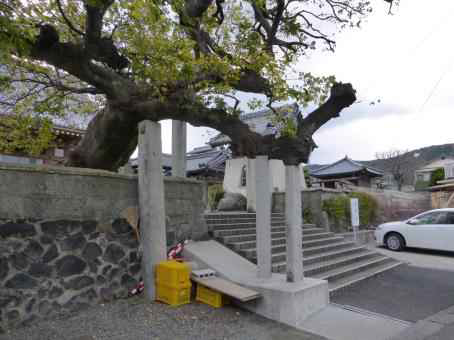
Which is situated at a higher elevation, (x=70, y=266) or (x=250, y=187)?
(x=250, y=187)

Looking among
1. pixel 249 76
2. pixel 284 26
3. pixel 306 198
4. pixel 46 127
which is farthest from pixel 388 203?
pixel 46 127

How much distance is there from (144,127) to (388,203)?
42.0 feet

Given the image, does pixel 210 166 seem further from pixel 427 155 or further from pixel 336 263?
pixel 427 155

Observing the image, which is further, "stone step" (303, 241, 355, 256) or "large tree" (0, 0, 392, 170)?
"stone step" (303, 241, 355, 256)

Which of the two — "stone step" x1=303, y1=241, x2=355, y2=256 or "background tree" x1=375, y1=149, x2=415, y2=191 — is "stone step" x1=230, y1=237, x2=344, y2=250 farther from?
"background tree" x1=375, y1=149, x2=415, y2=191

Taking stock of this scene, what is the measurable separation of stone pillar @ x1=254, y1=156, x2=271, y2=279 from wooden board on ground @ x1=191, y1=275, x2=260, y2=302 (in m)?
0.49

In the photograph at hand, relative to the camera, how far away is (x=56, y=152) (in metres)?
11.1

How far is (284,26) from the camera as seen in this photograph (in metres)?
6.76

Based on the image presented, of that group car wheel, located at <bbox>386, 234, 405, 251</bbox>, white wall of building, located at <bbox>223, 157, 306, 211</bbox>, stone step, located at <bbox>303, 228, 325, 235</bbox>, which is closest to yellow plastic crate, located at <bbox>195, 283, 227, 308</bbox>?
stone step, located at <bbox>303, 228, 325, 235</bbox>

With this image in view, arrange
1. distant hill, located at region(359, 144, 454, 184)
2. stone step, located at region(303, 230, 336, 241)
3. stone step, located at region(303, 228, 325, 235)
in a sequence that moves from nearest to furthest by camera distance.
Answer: stone step, located at region(303, 230, 336, 241) < stone step, located at region(303, 228, 325, 235) < distant hill, located at region(359, 144, 454, 184)

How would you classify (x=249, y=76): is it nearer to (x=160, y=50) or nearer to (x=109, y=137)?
(x=160, y=50)

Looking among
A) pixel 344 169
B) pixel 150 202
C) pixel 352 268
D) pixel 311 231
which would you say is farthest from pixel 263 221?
pixel 344 169

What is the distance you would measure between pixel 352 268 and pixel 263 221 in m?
2.98

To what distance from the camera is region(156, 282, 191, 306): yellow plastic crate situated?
4.50 metres
